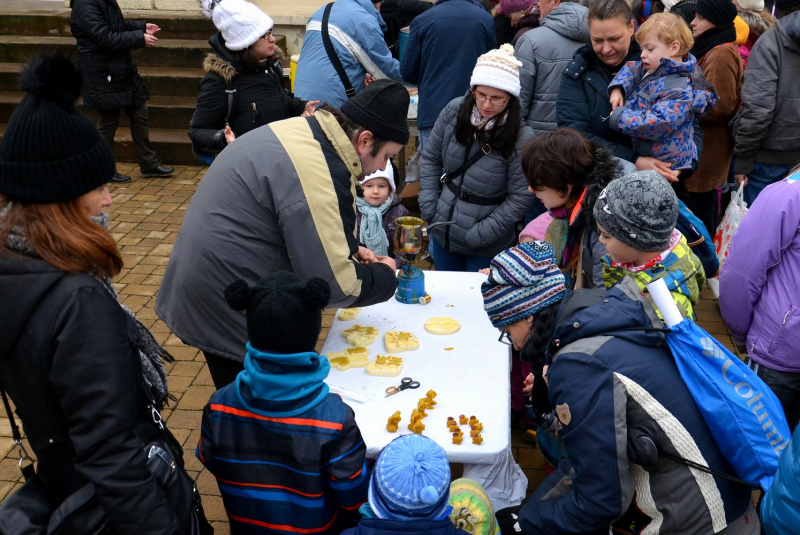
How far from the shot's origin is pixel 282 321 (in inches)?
75.0

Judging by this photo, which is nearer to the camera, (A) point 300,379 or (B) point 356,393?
(A) point 300,379

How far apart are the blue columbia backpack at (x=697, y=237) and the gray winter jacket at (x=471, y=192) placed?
105 centimetres

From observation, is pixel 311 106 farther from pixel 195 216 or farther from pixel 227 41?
pixel 195 216

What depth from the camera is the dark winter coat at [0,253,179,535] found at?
173 cm

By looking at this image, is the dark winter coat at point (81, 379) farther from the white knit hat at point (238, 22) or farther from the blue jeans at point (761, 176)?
the blue jeans at point (761, 176)

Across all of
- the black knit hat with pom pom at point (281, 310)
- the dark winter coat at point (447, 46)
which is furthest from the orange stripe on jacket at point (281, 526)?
the dark winter coat at point (447, 46)

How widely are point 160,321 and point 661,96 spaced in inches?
143

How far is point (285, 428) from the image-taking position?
2.00 m

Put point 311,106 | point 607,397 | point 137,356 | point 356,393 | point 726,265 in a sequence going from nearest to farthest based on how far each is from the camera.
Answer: point 607,397
point 137,356
point 356,393
point 726,265
point 311,106

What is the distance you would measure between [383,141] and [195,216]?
0.80 m

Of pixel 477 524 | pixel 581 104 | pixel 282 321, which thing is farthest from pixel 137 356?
pixel 581 104

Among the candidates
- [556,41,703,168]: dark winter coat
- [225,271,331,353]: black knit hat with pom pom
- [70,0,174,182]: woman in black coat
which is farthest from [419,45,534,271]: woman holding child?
[70,0,174,182]: woman in black coat

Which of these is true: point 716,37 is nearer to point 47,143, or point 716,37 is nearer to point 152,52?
point 47,143

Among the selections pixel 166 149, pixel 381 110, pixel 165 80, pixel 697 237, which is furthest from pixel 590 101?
pixel 165 80
